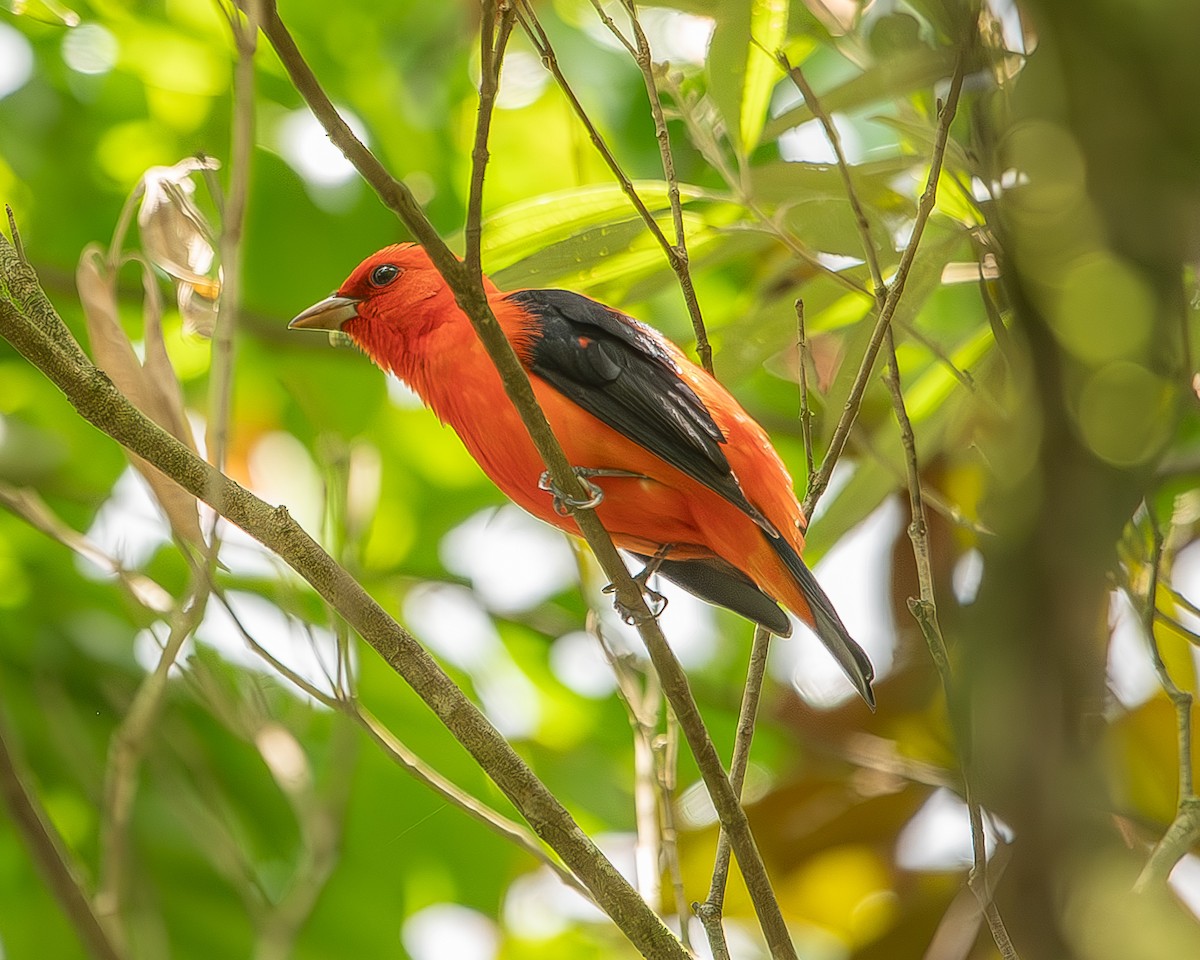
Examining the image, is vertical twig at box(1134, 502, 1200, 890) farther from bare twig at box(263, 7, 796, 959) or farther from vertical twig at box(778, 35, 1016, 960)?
bare twig at box(263, 7, 796, 959)

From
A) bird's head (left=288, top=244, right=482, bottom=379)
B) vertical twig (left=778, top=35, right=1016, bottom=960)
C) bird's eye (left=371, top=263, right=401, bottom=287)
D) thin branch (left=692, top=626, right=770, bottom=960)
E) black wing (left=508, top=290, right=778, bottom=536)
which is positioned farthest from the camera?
bird's eye (left=371, top=263, right=401, bottom=287)

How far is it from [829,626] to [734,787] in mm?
1003

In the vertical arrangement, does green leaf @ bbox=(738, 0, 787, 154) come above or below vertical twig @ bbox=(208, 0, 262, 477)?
above

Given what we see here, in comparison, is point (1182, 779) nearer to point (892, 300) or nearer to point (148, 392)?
point (892, 300)

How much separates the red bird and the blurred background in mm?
156

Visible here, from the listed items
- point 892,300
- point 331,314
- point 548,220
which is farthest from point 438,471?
point 892,300

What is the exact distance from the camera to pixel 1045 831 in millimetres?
510

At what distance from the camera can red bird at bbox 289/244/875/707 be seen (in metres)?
3.40

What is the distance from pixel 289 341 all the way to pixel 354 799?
181cm

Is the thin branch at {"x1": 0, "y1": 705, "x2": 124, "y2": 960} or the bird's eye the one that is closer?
the thin branch at {"x1": 0, "y1": 705, "x2": 124, "y2": 960}

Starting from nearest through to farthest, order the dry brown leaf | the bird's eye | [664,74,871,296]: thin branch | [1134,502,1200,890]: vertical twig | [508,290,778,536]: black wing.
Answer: [1134,502,1200,890]: vertical twig < the dry brown leaf < [664,74,871,296]: thin branch < [508,290,778,536]: black wing < the bird's eye

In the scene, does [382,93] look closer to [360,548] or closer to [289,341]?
[289,341]

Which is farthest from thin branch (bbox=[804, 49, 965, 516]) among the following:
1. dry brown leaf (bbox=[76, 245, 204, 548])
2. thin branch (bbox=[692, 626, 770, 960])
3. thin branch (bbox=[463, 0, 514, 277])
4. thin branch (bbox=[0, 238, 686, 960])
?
dry brown leaf (bbox=[76, 245, 204, 548])

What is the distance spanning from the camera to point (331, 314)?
165 inches
